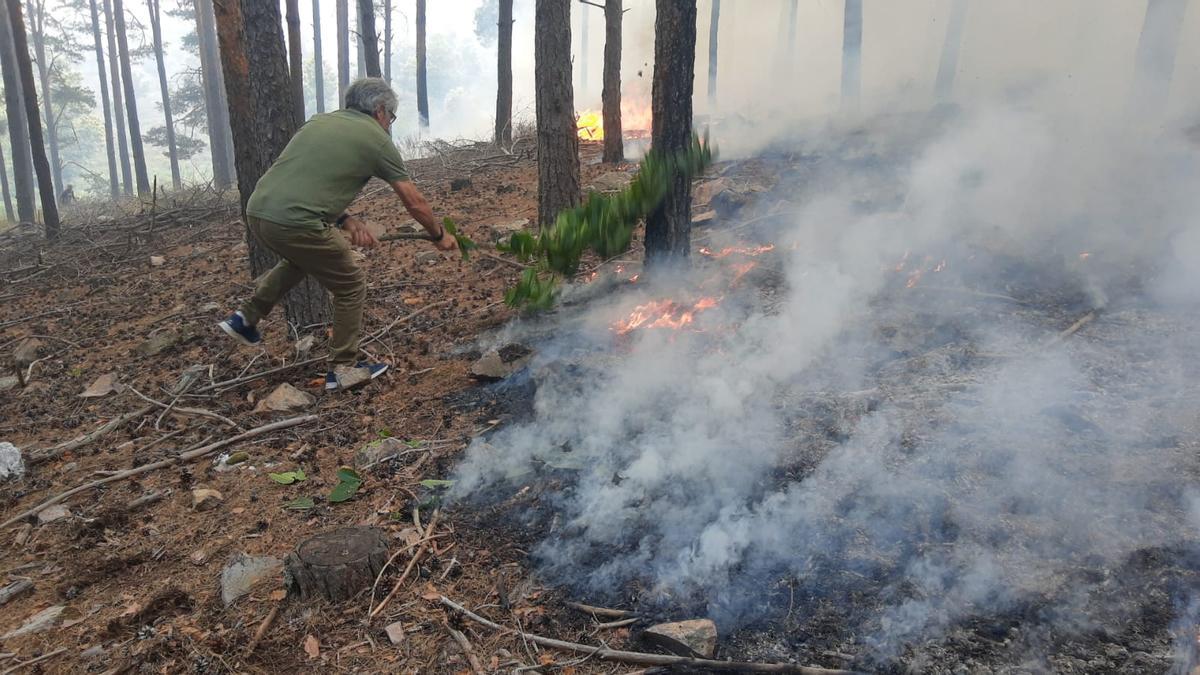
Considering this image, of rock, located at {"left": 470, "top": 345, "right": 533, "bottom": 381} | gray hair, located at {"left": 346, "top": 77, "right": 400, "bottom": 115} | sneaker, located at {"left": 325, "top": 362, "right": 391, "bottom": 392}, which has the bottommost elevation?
sneaker, located at {"left": 325, "top": 362, "right": 391, "bottom": 392}

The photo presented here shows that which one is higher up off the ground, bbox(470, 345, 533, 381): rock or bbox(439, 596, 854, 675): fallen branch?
bbox(470, 345, 533, 381): rock

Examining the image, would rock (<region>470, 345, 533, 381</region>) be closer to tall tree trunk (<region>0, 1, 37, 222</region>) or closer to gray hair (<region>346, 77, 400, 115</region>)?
gray hair (<region>346, 77, 400, 115</region>)

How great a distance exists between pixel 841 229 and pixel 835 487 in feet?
13.1

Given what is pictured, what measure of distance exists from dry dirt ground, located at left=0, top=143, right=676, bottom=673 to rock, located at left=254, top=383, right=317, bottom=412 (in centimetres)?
8

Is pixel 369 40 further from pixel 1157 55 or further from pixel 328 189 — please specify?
pixel 1157 55

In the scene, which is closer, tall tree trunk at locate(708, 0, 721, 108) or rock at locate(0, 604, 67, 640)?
rock at locate(0, 604, 67, 640)

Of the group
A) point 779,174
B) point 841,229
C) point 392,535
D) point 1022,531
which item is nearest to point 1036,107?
point 779,174

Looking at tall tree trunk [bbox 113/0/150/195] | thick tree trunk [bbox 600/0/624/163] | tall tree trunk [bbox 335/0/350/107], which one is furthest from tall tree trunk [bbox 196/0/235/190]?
thick tree trunk [bbox 600/0/624/163]

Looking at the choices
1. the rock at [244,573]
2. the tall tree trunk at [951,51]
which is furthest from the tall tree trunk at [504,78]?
the rock at [244,573]

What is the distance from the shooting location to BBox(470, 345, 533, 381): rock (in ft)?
16.0

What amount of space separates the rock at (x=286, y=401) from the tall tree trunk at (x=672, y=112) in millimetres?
2869

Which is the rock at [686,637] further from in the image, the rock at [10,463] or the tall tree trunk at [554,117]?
the tall tree trunk at [554,117]

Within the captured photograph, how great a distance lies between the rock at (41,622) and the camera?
290 cm

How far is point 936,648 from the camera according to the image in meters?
2.53
